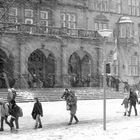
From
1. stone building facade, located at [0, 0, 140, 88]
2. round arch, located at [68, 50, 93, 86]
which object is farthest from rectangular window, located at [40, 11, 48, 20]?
round arch, located at [68, 50, 93, 86]

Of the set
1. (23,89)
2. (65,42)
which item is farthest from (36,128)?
(65,42)

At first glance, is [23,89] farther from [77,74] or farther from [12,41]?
[77,74]

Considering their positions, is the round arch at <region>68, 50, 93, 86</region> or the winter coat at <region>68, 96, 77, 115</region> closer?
the winter coat at <region>68, 96, 77, 115</region>

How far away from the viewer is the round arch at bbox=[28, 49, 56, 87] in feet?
128

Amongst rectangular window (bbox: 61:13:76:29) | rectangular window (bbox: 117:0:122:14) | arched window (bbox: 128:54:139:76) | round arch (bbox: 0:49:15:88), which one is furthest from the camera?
rectangular window (bbox: 117:0:122:14)

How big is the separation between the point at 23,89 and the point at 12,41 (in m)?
4.32

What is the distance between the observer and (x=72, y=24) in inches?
1703

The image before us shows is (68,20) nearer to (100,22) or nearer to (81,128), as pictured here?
(100,22)

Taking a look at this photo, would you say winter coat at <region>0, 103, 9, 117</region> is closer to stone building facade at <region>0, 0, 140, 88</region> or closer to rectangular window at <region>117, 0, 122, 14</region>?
stone building facade at <region>0, 0, 140, 88</region>

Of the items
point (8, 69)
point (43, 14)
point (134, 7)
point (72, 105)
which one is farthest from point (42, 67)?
→ point (72, 105)

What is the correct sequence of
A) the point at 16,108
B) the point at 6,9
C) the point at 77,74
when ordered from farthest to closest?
1. the point at 77,74
2. the point at 6,9
3. the point at 16,108

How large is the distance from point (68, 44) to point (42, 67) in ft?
12.0

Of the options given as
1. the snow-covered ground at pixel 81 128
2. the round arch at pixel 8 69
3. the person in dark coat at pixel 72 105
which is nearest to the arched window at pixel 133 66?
the round arch at pixel 8 69

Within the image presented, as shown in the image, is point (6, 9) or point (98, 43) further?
point (98, 43)
